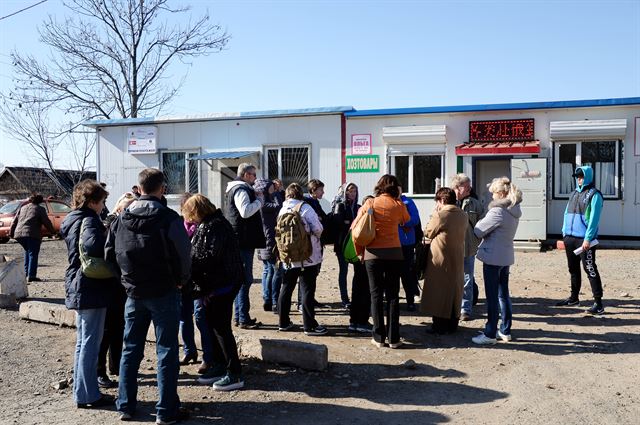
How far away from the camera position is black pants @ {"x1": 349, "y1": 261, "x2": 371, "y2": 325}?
643 centimetres

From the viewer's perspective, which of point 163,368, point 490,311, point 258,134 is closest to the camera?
point 163,368

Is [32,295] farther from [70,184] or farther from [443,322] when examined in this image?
[70,184]

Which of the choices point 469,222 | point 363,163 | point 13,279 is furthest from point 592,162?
point 13,279

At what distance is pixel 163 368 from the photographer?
4164mm

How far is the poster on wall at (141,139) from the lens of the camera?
19031mm

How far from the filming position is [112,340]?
5250 mm

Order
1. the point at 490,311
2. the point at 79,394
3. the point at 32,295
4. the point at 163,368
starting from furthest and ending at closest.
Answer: the point at 32,295, the point at 490,311, the point at 79,394, the point at 163,368

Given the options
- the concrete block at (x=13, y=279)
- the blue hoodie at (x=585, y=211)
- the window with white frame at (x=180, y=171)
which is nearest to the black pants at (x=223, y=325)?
the blue hoodie at (x=585, y=211)

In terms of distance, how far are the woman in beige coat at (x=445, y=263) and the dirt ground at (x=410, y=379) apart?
12.8 inches

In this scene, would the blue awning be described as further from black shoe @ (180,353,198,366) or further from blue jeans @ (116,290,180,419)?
blue jeans @ (116,290,180,419)

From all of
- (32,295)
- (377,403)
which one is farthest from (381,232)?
(32,295)

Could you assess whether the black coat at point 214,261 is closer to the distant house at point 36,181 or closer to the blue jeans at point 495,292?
the blue jeans at point 495,292

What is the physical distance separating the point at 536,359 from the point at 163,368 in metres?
3.59

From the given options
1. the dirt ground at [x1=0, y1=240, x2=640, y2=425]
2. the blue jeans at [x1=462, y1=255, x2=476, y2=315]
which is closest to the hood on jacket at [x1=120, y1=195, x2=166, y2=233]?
the dirt ground at [x1=0, y1=240, x2=640, y2=425]
